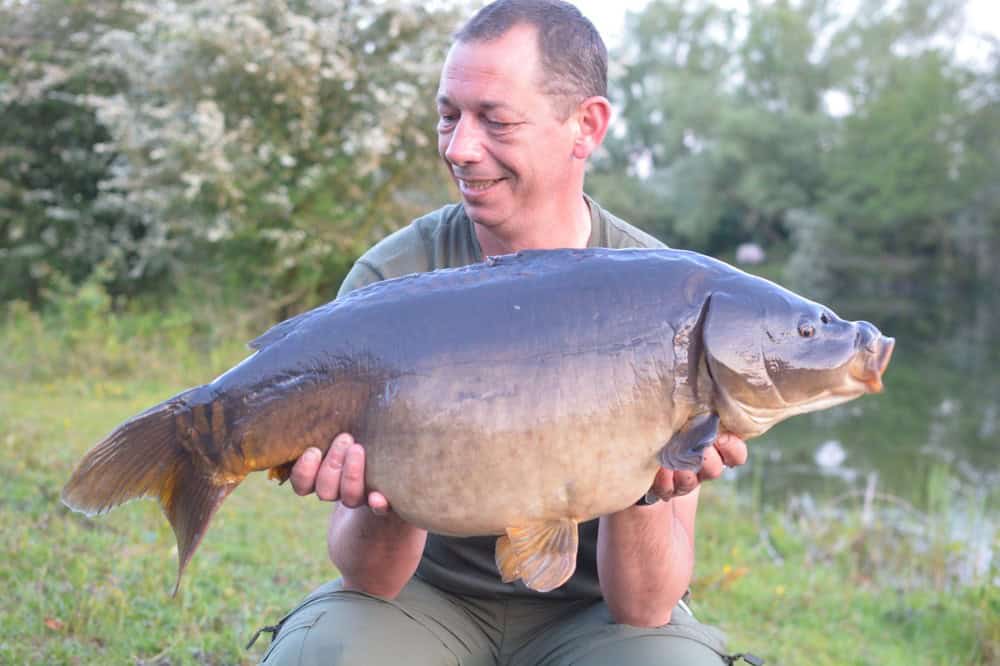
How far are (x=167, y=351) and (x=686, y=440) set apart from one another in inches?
342

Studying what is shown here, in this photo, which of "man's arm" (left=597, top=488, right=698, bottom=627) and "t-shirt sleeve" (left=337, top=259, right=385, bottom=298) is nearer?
"man's arm" (left=597, top=488, right=698, bottom=627)

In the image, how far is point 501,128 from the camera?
2646mm

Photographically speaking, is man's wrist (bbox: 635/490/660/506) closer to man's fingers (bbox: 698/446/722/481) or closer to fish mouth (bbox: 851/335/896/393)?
man's fingers (bbox: 698/446/722/481)

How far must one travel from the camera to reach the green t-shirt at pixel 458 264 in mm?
2725

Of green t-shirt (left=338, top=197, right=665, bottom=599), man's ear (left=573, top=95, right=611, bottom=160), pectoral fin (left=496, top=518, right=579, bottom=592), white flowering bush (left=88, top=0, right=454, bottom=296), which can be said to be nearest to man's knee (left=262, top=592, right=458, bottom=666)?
green t-shirt (left=338, top=197, right=665, bottom=599)

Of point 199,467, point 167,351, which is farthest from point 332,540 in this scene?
point 167,351

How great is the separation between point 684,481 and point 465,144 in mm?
1051

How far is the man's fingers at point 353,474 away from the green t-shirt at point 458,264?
62cm

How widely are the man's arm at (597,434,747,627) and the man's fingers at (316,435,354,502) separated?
70cm

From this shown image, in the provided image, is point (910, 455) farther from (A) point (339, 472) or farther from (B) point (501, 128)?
(A) point (339, 472)

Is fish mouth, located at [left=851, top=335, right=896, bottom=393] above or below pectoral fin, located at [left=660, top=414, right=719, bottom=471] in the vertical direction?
above

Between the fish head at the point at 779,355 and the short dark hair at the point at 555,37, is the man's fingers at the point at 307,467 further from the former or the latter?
the short dark hair at the point at 555,37

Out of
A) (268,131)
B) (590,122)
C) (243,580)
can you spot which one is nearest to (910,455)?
(268,131)

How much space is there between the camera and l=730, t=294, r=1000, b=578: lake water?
747cm
